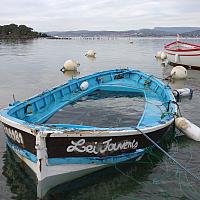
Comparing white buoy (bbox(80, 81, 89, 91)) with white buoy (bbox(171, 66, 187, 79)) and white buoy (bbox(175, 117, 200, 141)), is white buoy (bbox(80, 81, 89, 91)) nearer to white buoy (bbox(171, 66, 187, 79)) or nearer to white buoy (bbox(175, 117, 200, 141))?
white buoy (bbox(175, 117, 200, 141))

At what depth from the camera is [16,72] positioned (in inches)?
1016

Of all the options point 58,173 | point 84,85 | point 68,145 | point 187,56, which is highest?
point 187,56

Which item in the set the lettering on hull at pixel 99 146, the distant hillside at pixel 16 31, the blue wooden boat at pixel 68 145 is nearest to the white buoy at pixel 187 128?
the blue wooden boat at pixel 68 145

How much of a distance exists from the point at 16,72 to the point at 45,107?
15.6 meters

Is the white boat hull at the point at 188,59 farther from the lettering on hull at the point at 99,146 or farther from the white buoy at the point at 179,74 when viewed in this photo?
the lettering on hull at the point at 99,146

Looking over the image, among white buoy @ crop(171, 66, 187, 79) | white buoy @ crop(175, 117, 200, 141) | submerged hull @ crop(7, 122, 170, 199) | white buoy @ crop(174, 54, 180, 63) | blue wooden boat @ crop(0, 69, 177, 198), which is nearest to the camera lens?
blue wooden boat @ crop(0, 69, 177, 198)

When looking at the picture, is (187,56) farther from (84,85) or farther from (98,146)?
(98,146)

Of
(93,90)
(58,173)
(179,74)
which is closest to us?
(58,173)

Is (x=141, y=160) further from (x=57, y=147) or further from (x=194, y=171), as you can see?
(x=57, y=147)

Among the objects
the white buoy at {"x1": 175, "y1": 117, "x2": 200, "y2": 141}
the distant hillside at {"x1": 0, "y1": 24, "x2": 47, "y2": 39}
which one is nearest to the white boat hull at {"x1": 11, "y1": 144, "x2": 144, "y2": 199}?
the white buoy at {"x1": 175, "y1": 117, "x2": 200, "y2": 141}

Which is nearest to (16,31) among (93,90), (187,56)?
(187,56)

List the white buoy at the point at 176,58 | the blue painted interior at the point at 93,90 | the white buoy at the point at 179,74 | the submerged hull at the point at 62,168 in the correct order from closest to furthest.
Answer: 1. the submerged hull at the point at 62,168
2. the blue painted interior at the point at 93,90
3. the white buoy at the point at 179,74
4. the white buoy at the point at 176,58

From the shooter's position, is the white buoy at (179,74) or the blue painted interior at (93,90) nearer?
the blue painted interior at (93,90)

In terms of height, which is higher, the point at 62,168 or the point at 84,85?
the point at 84,85
